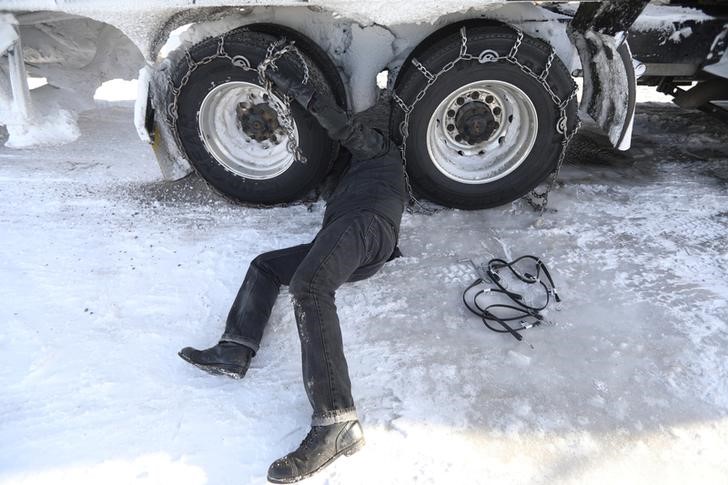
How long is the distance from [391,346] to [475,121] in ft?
5.18

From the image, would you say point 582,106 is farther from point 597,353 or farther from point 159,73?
point 159,73

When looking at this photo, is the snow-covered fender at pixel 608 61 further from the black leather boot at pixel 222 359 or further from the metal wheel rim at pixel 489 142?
the black leather boot at pixel 222 359

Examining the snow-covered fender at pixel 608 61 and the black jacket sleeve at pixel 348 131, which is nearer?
the black jacket sleeve at pixel 348 131

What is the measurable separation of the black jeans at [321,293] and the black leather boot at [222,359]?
0.17 feet

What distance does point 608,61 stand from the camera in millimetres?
3059

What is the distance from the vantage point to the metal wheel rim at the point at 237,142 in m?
3.25

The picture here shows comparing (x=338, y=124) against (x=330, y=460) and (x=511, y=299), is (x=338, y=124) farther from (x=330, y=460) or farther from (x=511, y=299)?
(x=330, y=460)

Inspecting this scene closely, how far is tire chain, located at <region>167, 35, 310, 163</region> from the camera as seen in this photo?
9.46 ft

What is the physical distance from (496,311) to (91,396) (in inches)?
80.3

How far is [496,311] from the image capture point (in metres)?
2.71

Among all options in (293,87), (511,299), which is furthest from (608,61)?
(293,87)

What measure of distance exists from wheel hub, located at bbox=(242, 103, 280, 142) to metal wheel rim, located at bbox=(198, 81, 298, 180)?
43mm

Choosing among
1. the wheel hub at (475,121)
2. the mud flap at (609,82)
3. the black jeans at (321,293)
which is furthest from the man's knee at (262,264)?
the mud flap at (609,82)

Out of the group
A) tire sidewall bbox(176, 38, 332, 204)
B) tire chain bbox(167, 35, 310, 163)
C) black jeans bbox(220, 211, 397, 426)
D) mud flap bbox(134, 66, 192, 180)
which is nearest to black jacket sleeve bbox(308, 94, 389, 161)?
tire chain bbox(167, 35, 310, 163)
